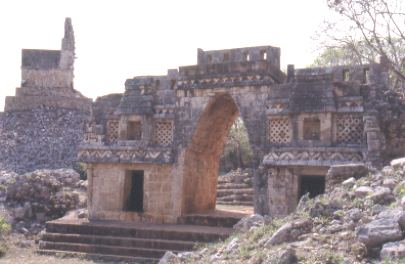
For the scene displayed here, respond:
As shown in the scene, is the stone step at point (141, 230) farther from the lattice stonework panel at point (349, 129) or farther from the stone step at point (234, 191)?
the stone step at point (234, 191)

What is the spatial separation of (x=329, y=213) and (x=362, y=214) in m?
0.59

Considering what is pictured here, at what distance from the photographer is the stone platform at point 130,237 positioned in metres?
12.0

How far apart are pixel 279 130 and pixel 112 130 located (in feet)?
16.7

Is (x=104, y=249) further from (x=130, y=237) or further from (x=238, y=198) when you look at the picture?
(x=238, y=198)

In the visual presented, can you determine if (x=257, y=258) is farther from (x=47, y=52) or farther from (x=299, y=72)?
(x=47, y=52)

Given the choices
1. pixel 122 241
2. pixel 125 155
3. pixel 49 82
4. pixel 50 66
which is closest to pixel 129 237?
pixel 122 241

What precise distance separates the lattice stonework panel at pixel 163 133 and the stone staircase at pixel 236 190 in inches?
276

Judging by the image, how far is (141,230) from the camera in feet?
41.8

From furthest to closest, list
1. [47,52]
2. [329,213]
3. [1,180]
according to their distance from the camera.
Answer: [47,52], [1,180], [329,213]

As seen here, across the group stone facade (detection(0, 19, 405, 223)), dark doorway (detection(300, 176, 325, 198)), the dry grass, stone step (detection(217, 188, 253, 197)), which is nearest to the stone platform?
the dry grass

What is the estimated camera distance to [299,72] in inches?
510

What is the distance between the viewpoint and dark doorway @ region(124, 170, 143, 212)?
14898 mm

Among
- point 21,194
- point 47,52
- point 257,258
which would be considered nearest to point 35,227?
point 21,194

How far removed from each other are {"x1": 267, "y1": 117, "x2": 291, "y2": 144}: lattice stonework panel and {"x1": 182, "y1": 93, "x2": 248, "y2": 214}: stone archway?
1466 millimetres
